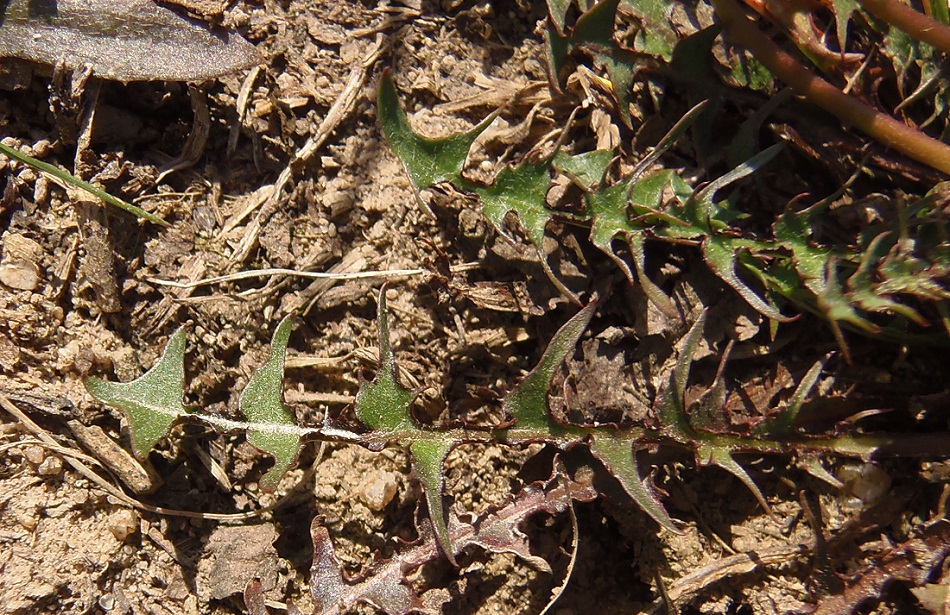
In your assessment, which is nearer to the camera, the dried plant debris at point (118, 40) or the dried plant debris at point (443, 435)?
the dried plant debris at point (443, 435)

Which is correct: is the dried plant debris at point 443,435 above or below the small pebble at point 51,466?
above

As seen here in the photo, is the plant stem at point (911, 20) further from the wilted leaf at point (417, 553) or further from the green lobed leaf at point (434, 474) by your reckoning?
the green lobed leaf at point (434, 474)

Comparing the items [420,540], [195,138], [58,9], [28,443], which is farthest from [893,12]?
[28,443]

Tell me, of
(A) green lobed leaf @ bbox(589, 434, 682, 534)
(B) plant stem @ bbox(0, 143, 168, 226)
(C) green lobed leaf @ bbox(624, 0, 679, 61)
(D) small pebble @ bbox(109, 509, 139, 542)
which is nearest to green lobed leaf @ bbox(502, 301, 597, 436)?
(A) green lobed leaf @ bbox(589, 434, 682, 534)

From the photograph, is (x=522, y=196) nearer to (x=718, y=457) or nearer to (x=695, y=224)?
(x=695, y=224)

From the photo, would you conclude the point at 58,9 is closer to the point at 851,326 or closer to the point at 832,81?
the point at 832,81

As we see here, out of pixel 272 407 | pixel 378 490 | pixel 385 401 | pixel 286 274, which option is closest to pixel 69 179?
pixel 286 274

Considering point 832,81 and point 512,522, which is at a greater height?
point 832,81

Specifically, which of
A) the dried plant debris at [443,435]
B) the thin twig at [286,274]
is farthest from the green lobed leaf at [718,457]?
the thin twig at [286,274]
